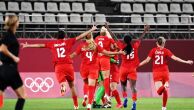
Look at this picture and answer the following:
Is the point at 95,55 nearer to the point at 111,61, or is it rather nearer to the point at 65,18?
the point at 111,61

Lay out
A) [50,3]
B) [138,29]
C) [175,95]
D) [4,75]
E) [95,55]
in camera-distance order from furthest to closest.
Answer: [50,3] < [138,29] < [175,95] < [95,55] < [4,75]

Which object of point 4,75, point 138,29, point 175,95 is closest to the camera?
point 4,75

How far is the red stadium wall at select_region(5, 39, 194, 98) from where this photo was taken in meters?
26.2

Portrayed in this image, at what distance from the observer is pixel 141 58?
28.0 meters

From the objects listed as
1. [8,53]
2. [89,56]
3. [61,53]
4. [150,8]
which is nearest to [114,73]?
[89,56]

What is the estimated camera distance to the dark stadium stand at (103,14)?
29.8m

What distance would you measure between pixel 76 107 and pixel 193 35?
43.2ft

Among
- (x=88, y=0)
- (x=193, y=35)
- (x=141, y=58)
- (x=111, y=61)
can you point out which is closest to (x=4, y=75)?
(x=111, y=61)

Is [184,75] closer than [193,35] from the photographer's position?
Yes

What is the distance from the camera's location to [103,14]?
3262 cm

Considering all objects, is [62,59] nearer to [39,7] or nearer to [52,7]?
[39,7]

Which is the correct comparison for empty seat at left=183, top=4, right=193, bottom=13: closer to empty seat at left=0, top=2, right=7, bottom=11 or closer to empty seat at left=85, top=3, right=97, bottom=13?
empty seat at left=85, top=3, right=97, bottom=13

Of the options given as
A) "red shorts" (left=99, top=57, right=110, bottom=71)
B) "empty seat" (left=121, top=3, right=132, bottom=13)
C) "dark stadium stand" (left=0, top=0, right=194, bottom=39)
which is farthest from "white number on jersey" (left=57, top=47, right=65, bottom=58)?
"empty seat" (left=121, top=3, right=132, bottom=13)

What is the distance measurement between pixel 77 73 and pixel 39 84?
1.98 meters
